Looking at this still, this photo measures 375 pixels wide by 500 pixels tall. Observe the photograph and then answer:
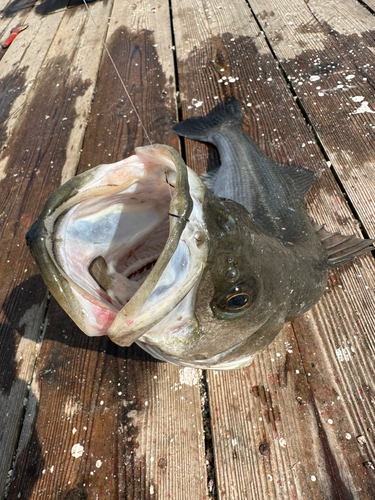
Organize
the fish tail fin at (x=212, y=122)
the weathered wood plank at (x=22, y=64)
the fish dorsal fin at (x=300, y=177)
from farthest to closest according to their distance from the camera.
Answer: the weathered wood plank at (x=22, y=64) < the fish tail fin at (x=212, y=122) < the fish dorsal fin at (x=300, y=177)

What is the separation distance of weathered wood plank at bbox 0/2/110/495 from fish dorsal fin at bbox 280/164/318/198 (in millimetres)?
1919

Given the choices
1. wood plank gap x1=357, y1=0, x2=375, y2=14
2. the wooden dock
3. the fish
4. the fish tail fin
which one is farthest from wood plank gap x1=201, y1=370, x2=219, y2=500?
wood plank gap x1=357, y1=0, x2=375, y2=14

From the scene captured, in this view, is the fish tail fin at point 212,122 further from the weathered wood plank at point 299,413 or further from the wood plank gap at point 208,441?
the wood plank gap at point 208,441

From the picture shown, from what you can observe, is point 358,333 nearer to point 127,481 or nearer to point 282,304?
point 282,304

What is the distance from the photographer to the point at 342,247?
2074mm

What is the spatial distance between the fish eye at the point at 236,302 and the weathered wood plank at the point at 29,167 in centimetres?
135

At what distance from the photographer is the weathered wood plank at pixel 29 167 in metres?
2.00

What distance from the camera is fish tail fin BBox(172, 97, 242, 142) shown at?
119 inches

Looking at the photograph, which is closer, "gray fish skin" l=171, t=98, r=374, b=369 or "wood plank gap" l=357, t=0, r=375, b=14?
"gray fish skin" l=171, t=98, r=374, b=369

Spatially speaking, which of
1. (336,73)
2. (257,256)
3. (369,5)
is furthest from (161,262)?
(369,5)

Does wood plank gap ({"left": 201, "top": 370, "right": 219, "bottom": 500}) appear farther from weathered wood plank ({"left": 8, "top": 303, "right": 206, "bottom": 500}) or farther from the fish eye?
the fish eye

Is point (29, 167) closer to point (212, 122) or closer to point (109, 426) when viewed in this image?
point (212, 122)

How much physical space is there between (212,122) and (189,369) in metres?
2.21

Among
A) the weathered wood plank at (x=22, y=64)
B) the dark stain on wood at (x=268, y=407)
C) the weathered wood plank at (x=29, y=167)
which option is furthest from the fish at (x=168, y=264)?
the weathered wood plank at (x=22, y=64)
